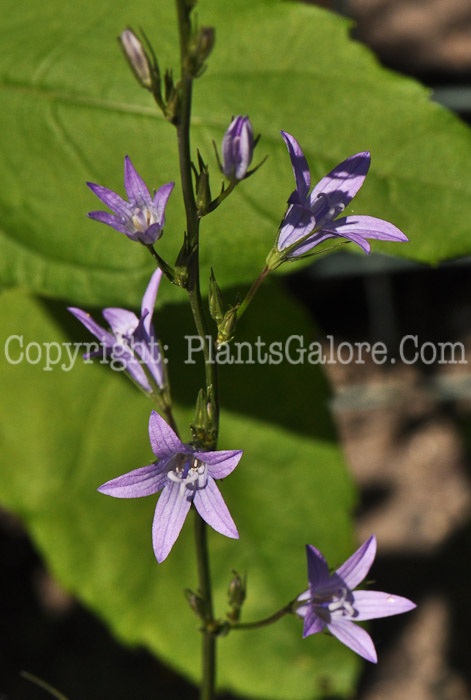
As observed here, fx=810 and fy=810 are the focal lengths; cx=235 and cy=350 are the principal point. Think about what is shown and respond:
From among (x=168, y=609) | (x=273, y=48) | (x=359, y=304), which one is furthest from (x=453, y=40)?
(x=168, y=609)

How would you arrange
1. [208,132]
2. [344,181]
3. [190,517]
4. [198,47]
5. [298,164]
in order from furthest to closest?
[190,517], [208,132], [344,181], [298,164], [198,47]

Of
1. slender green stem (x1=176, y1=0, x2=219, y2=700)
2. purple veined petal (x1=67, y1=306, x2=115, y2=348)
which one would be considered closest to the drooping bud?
slender green stem (x1=176, y1=0, x2=219, y2=700)

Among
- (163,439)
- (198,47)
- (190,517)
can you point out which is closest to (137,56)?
(198,47)

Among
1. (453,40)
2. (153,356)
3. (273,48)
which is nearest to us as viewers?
(153,356)

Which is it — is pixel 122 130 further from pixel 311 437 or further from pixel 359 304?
pixel 359 304

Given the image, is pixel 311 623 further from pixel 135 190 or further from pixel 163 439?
pixel 135 190

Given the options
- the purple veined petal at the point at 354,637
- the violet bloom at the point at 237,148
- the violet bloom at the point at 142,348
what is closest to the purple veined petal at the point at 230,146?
the violet bloom at the point at 237,148
